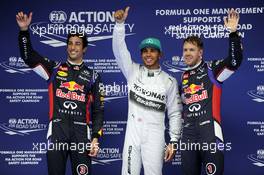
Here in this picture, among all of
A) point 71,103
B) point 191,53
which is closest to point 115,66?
point 71,103

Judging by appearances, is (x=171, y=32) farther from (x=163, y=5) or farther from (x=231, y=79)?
(x=231, y=79)

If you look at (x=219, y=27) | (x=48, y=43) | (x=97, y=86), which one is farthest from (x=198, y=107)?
(x=48, y=43)

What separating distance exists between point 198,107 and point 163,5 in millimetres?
1277

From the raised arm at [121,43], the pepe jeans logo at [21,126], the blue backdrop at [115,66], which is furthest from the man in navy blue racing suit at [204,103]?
the pepe jeans logo at [21,126]

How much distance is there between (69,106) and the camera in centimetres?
311

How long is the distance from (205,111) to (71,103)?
1.06 m

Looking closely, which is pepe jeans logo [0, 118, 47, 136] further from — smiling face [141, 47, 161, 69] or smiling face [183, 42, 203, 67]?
smiling face [183, 42, 203, 67]

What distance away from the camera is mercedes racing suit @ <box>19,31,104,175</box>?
119 inches

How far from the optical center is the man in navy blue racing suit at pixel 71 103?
3.03 meters

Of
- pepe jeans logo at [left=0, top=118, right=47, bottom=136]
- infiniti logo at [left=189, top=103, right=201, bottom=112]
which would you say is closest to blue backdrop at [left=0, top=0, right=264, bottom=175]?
pepe jeans logo at [left=0, top=118, right=47, bottom=136]

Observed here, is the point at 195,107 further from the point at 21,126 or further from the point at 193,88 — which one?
the point at 21,126

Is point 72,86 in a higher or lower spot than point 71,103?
higher

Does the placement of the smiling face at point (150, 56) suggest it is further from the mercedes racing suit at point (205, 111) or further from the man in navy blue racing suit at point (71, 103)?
the man in navy blue racing suit at point (71, 103)

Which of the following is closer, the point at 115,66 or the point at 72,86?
the point at 72,86
